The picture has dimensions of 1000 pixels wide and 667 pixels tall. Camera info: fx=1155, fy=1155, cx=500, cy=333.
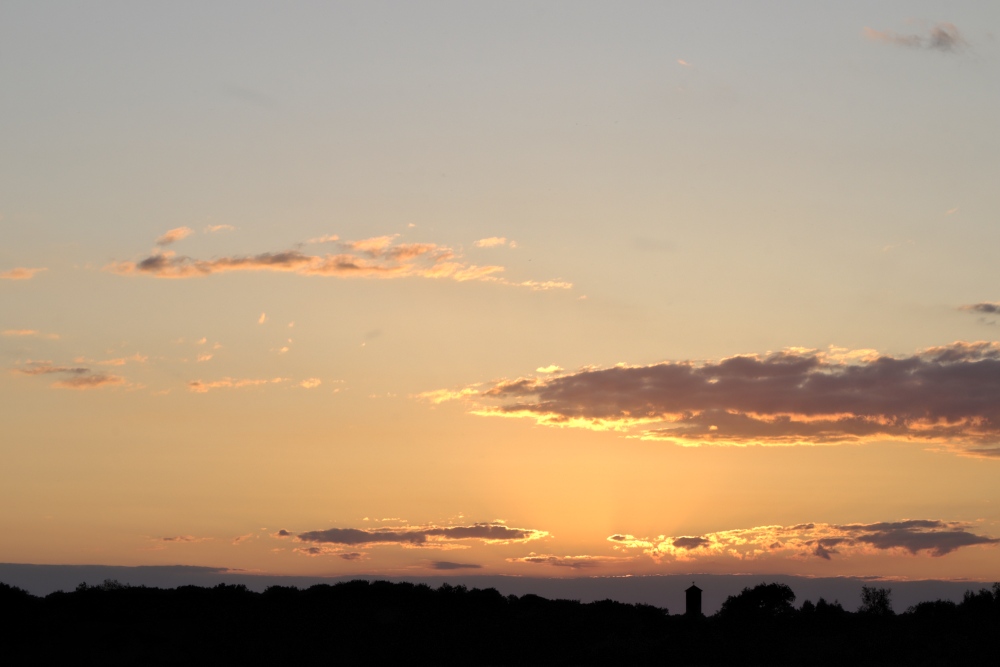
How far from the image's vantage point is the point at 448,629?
66.6 m

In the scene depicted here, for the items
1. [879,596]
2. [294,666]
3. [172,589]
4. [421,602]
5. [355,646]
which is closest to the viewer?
[294,666]

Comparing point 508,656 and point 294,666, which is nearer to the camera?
point 294,666

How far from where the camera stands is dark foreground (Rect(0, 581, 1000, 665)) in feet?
180

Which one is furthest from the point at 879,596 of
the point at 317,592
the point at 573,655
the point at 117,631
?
the point at 117,631

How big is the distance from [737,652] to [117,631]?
31.2 metres

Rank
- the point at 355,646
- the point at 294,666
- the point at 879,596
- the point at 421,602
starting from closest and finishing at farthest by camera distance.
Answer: the point at 294,666 → the point at 355,646 → the point at 421,602 → the point at 879,596

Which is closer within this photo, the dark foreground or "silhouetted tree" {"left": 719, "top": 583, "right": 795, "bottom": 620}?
the dark foreground

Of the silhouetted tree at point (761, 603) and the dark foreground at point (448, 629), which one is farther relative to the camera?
the silhouetted tree at point (761, 603)

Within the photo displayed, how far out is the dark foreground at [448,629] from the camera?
54812 mm

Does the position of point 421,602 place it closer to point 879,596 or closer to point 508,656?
point 508,656

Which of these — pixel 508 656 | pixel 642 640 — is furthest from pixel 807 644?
pixel 508 656

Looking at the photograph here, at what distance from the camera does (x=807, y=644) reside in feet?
199

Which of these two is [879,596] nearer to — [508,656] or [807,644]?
[807,644]

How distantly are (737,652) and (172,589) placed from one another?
1293 inches
